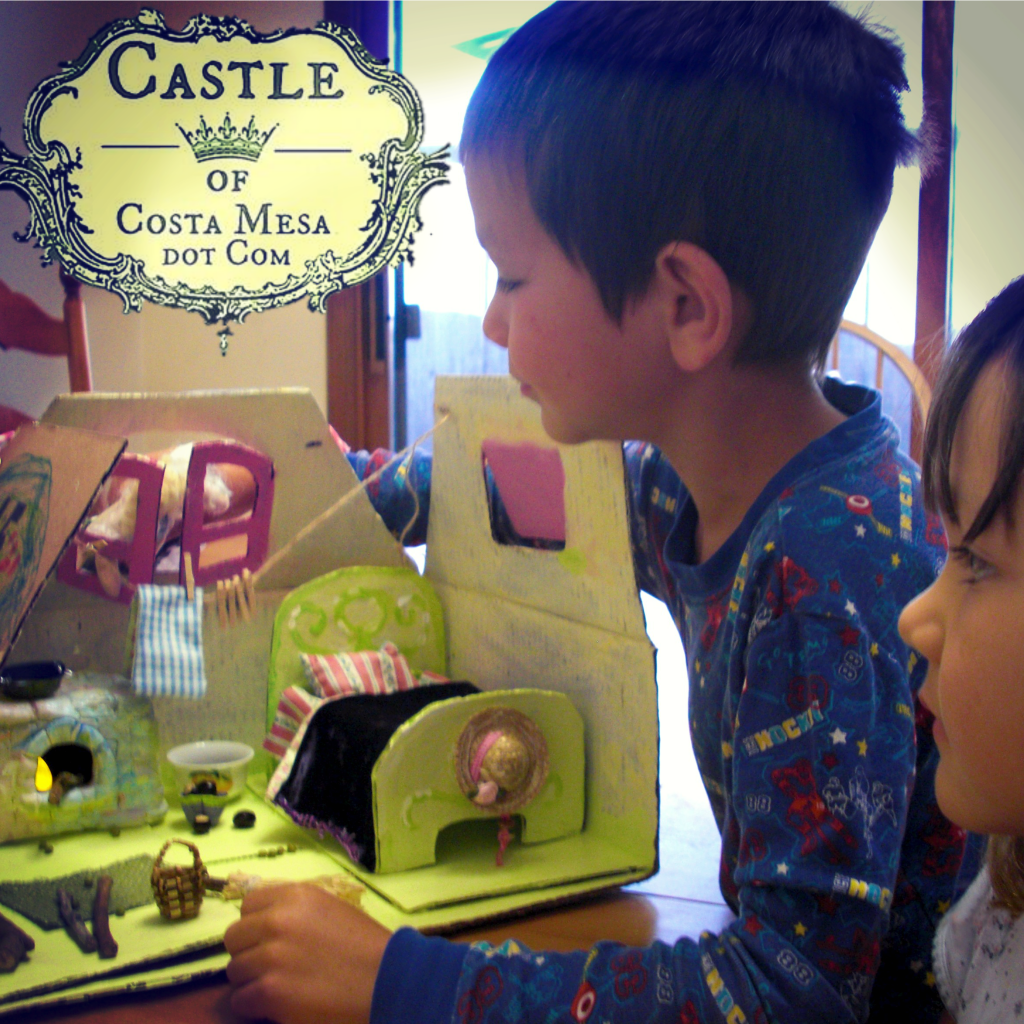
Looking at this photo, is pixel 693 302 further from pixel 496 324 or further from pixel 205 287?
pixel 205 287

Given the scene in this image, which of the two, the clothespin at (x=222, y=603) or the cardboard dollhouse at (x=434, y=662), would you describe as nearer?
the cardboard dollhouse at (x=434, y=662)

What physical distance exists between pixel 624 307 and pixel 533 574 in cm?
26

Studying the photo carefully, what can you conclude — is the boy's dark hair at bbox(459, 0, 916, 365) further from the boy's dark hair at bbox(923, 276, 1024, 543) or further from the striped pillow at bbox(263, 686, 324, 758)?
the striped pillow at bbox(263, 686, 324, 758)

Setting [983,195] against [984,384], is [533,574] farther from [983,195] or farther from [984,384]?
[983,195]

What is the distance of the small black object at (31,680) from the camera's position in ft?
2.19

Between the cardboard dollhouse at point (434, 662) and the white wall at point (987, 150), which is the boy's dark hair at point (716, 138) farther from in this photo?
the white wall at point (987, 150)

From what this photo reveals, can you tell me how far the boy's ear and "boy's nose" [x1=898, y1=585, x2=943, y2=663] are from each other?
0.59 ft

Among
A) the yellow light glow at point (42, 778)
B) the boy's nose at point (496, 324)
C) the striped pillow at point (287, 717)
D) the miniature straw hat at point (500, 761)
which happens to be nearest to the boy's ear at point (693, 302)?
the boy's nose at point (496, 324)

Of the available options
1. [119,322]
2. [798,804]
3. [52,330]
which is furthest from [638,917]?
[119,322]

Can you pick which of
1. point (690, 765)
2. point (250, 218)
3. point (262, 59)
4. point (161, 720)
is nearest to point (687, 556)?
point (690, 765)

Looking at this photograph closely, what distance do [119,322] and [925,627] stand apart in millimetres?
1350

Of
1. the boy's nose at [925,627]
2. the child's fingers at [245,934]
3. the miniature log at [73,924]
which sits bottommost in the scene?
the miniature log at [73,924]

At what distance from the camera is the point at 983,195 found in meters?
1.74

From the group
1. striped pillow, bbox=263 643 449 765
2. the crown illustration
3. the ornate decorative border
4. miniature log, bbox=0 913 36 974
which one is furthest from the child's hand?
the crown illustration
